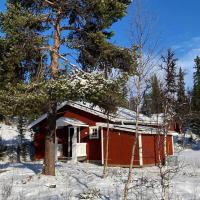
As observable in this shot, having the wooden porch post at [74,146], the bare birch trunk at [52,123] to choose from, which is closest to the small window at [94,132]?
the wooden porch post at [74,146]

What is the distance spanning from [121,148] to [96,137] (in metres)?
2.67

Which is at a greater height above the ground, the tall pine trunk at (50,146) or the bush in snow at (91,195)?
the tall pine trunk at (50,146)

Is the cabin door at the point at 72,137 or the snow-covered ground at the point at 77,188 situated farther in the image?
the cabin door at the point at 72,137

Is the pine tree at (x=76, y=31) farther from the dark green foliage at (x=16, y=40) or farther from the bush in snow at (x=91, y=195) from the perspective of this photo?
the bush in snow at (x=91, y=195)

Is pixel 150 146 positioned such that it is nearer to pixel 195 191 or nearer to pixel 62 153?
pixel 62 153

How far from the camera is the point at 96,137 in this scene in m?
30.2

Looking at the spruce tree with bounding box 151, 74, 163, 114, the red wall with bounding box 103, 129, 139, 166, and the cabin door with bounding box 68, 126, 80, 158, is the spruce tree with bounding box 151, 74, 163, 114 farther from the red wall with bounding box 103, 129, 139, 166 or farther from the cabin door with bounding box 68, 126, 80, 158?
the cabin door with bounding box 68, 126, 80, 158

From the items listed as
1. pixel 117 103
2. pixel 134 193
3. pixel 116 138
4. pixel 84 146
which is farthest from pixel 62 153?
pixel 134 193

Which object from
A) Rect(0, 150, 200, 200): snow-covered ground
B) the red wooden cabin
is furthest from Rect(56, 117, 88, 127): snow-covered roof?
Rect(0, 150, 200, 200): snow-covered ground

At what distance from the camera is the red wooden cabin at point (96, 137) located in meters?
28.2

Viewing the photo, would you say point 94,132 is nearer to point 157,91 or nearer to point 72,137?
point 72,137

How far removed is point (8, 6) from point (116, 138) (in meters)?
14.3

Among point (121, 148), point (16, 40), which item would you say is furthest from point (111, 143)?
point (16, 40)

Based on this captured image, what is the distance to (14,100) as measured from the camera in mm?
15781
